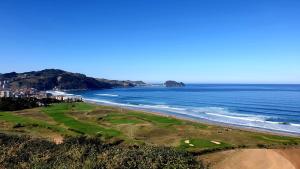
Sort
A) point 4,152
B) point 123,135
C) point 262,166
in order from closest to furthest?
point 4,152
point 262,166
point 123,135

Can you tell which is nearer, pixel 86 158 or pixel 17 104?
pixel 86 158

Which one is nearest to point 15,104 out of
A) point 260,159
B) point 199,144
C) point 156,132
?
point 156,132

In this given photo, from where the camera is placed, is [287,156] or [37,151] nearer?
[37,151]

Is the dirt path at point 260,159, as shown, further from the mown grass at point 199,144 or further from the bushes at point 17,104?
the bushes at point 17,104

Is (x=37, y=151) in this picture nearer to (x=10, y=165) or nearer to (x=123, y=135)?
(x=10, y=165)

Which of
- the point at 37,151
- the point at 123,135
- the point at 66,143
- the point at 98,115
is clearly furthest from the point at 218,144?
the point at 98,115

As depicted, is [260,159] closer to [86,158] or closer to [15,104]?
[86,158]

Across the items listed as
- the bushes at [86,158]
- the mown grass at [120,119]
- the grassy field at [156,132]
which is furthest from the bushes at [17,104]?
the bushes at [86,158]

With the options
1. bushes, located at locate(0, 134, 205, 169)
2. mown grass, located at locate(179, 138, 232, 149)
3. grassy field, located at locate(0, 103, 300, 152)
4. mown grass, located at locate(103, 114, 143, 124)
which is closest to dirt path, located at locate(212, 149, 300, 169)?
mown grass, located at locate(179, 138, 232, 149)

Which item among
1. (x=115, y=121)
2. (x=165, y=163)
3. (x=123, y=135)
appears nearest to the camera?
(x=165, y=163)
